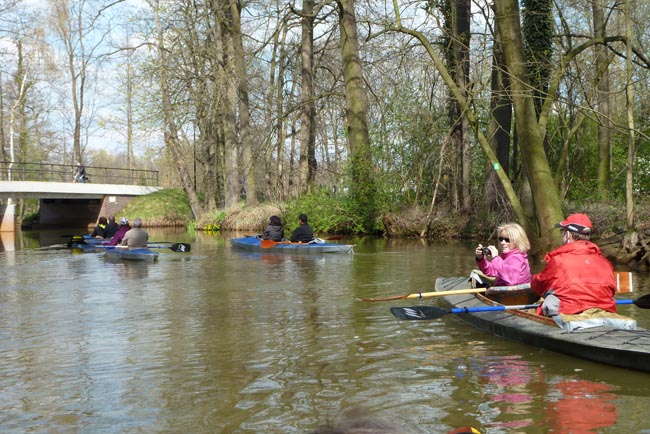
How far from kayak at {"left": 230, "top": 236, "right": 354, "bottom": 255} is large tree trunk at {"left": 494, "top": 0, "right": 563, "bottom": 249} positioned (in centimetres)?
449

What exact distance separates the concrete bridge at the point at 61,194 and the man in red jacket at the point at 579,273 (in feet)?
93.6

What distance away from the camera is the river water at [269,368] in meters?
5.29

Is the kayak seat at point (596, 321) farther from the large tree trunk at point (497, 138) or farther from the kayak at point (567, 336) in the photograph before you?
the large tree trunk at point (497, 138)

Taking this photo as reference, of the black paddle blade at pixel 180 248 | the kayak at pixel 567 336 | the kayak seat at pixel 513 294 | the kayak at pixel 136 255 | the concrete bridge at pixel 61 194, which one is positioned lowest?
the kayak at pixel 567 336

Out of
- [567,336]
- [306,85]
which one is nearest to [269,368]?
[567,336]

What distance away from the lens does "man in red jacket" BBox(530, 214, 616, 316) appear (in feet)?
22.0

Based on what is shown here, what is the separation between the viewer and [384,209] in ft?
76.4

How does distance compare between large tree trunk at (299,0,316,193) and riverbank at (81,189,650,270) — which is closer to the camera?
riverbank at (81,189,650,270)

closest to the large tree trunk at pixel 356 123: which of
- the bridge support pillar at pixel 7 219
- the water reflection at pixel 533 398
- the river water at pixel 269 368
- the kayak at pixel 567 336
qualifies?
the river water at pixel 269 368

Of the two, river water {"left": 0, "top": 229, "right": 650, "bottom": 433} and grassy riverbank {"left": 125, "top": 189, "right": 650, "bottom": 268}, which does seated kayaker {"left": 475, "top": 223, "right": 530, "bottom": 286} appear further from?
grassy riverbank {"left": 125, "top": 189, "right": 650, "bottom": 268}

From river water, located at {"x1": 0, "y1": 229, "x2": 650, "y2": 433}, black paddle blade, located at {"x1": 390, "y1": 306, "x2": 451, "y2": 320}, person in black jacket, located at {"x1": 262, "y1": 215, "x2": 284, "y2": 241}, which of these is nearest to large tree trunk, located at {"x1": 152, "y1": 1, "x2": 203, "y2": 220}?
person in black jacket, located at {"x1": 262, "y1": 215, "x2": 284, "y2": 241}

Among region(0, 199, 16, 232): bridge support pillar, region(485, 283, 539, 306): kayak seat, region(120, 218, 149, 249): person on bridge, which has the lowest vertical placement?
region(485, 283, 539, 306): kayak seat

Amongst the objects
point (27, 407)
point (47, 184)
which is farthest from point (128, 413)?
point (47, 184)

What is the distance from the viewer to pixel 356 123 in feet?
74.5
